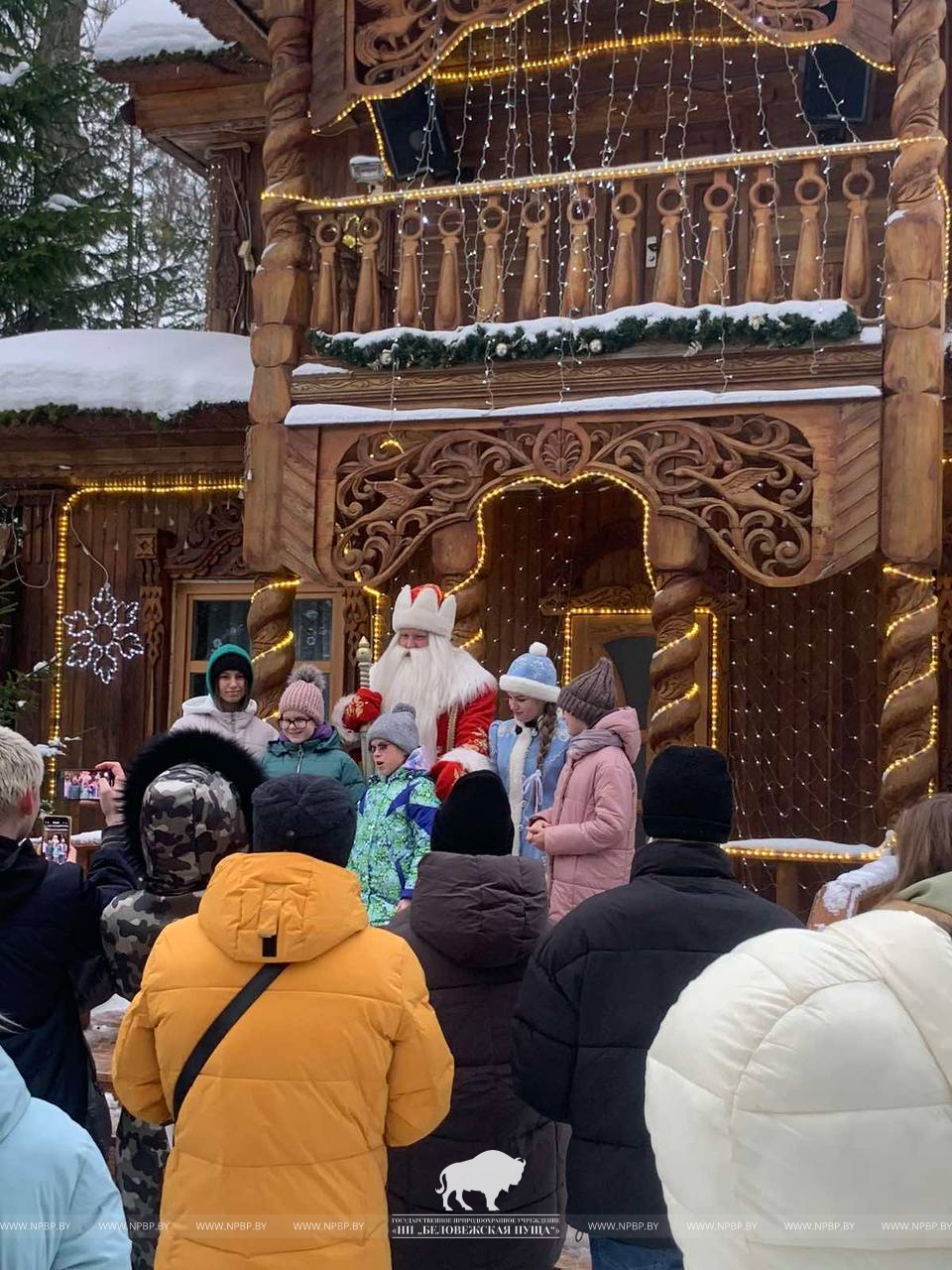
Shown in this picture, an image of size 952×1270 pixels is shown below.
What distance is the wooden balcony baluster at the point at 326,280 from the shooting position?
761cm

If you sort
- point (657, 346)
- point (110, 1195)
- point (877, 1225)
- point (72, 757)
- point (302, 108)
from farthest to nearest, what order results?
1. point (72, 757)
2. point (302, 108)
3. point (657, 346)
4. point (110, 1195)
5. point (877, 1225)

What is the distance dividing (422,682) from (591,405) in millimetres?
1859

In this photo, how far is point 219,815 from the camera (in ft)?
9.91

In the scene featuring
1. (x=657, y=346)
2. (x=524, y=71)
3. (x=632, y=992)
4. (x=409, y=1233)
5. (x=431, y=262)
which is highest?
(x=524, y=71)

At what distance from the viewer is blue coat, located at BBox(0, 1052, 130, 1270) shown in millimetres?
1599

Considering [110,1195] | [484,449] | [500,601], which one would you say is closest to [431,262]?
[500,601]

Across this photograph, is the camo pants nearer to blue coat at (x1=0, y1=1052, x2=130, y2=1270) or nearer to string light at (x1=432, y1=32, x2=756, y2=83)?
blue coat at (x1=0, y1=1052, x2=130, y2=1270)

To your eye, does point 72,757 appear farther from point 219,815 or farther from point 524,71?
point 219,815

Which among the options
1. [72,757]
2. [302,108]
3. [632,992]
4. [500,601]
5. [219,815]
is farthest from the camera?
[72,757]

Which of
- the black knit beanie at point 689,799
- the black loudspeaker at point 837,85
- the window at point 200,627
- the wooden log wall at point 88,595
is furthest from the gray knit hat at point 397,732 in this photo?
the wooden log wall at point 88,595

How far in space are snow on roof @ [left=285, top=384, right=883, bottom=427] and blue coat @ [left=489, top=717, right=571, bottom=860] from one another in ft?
6.28

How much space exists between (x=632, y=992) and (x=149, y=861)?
1.06 metres

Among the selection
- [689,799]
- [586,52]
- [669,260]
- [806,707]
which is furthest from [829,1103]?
[586,52]

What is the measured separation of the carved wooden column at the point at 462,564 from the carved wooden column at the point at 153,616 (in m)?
3.89
